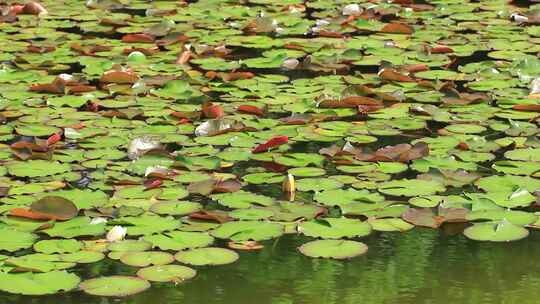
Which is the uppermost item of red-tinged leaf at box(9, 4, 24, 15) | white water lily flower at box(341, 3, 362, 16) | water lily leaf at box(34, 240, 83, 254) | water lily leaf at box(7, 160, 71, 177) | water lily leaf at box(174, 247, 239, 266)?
red-tinged leaf at box(9, 4, 24, 15)

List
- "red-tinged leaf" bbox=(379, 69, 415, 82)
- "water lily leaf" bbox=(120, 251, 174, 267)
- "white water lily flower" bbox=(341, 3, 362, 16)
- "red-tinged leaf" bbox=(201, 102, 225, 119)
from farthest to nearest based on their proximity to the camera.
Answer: "white water lily flower" bbox=(341, 3, 362, 16), "red-tinged leaf" bbox=(379, 69, 415, 82), "red-tinged leaf" bbox=(201, 102, 225, 119), "water lily leaf" bbox=(120, 251, 174, 267)

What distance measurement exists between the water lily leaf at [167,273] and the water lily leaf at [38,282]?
185mm

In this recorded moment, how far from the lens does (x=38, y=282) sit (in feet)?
10.4

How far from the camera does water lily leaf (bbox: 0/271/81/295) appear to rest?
3119mm

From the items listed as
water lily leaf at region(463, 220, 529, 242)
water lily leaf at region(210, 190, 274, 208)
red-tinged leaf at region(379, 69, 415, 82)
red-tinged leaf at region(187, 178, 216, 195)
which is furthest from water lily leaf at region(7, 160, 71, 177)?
red-tinged leaf at region(379, 69, 415, 82)

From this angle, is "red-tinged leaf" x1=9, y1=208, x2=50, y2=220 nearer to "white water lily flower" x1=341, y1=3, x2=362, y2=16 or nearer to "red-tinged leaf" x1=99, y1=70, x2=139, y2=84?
"red-tinged leaf" x1=99, y1=70, x2=139, y2=84

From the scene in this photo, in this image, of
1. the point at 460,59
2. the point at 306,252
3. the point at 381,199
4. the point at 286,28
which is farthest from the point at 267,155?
the point at 286,28

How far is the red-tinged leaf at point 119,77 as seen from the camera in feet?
17.3

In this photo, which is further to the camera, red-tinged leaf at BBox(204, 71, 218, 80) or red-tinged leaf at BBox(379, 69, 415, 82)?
red-tinged leaf at BBox(204, 71, 218, 80)

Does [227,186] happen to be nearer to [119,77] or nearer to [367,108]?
[367,108]

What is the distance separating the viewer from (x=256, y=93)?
511cm

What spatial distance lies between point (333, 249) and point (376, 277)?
0.21 m

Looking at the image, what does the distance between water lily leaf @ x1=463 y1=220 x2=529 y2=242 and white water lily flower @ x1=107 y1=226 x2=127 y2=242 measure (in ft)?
3.41

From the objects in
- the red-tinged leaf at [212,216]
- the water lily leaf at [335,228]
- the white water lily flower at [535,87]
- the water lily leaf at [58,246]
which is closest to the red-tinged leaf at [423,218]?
the water lily leaf at [335,228]
